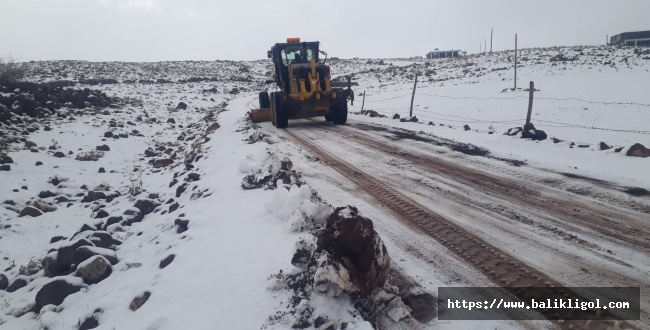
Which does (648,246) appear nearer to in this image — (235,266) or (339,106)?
(235,266)

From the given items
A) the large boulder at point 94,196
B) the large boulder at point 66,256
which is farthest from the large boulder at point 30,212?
the large boulder at point 66,256

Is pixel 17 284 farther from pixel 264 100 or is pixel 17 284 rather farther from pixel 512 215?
pixel 264 100

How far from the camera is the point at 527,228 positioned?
4801 mm

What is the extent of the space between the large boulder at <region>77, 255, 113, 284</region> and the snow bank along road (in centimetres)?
371

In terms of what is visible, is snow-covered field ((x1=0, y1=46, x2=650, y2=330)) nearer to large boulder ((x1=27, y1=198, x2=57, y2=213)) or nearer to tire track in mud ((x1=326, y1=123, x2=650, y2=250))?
large boulder ((x1=27, y1=198, x2=57, y2=213))

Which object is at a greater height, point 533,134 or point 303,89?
point 303,89

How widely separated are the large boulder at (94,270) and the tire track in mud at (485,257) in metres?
3.81

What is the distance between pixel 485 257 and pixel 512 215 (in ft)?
4.42

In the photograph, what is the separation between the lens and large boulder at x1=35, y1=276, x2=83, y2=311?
501 centimetres

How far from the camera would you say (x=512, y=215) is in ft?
17.1

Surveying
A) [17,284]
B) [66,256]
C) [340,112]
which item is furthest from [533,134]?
[17,284]

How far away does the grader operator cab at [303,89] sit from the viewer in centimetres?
1466

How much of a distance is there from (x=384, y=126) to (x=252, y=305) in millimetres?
11255

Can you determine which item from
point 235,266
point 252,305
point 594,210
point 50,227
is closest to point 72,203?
point 50,227
